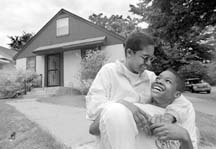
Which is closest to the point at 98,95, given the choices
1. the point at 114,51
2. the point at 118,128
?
the point at 118,128

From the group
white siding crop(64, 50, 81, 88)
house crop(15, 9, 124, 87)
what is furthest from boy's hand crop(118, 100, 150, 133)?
white siding crop(64, 50, 81, 88)

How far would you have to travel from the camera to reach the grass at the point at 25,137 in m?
2.62

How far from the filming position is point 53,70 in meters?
12.2

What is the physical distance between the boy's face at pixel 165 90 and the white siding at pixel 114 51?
8.61m

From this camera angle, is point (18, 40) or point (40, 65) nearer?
point (40, 65)

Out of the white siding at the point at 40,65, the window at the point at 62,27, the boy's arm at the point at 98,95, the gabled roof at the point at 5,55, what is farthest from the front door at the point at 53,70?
the boy's arm at the point at 98,95

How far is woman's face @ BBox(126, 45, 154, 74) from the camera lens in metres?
1.23

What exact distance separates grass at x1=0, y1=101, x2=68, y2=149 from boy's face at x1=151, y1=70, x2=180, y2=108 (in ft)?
5.77

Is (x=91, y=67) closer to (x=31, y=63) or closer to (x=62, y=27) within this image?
(x=62, y=27)

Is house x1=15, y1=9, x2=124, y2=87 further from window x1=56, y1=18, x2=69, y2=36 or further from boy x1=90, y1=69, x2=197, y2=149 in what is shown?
boy x1=90, y1=69, x2=197, y2=149

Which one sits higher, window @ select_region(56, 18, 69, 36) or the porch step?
window @ select_region(56, 18, 69, 36)

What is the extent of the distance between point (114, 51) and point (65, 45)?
3.26m

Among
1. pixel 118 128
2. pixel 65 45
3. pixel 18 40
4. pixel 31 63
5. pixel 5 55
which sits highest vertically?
pixel 18 40

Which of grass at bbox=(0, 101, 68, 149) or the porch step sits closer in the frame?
grass at bbox=(0, 101, 68, 149)
